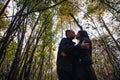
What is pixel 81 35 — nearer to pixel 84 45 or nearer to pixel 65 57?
pixel 84 45

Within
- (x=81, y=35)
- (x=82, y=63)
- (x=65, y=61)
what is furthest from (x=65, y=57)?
(x=81, y=35)

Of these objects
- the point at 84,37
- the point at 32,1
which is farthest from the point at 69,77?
the point at 32,1

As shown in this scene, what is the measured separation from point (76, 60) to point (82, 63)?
15 cm

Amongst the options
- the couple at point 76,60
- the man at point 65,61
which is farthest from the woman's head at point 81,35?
the man at point 65,61

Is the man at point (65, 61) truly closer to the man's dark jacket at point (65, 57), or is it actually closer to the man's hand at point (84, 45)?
the man's dark jacket at point (65, 57)

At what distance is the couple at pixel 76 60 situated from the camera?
12.7ft

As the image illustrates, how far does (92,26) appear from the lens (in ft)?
65.0

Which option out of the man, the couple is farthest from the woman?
the man

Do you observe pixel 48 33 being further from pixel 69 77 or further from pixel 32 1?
pixel 69 77

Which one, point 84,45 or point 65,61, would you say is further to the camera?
point 65,61

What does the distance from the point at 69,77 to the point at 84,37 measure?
2.58 ft

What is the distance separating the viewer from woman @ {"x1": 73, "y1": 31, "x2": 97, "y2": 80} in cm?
382

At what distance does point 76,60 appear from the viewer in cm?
400

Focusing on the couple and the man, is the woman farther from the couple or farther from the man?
the man
